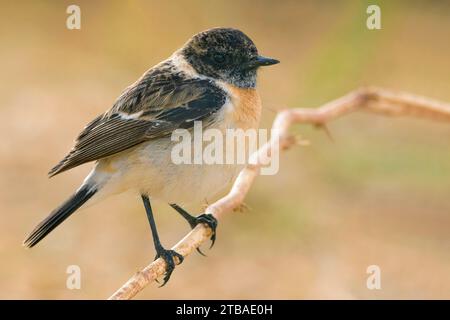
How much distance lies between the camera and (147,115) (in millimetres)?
4539

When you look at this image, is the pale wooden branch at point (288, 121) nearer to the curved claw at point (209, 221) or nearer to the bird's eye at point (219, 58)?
the curved claw at point (209, 221)

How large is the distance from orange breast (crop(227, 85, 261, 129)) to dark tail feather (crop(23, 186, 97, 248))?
83 centimetres

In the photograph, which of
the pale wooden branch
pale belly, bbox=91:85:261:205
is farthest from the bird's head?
the pale wooden branch

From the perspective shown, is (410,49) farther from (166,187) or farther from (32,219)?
(166,187)

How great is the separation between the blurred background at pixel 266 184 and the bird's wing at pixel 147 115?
911 millimetres

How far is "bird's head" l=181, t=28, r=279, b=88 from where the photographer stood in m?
4.70

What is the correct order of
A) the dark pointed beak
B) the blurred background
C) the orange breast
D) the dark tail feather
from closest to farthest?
the dark tail feather < the orange breast < the dark pointed beak < the blurred background

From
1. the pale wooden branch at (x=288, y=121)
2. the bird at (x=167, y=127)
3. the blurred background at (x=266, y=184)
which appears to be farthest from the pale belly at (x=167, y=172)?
the blurred background at (x=266, y=184)

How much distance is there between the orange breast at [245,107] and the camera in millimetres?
4492

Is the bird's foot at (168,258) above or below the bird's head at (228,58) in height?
below

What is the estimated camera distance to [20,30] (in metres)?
10.0

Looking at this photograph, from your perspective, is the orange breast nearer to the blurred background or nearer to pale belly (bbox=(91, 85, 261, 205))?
pale belly (bbox=(91, 85, 261, 205))

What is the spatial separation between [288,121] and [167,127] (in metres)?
0.79

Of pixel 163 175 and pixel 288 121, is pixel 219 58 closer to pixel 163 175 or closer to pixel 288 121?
pixel 288 121
